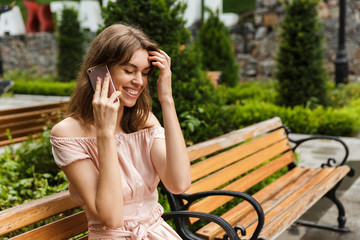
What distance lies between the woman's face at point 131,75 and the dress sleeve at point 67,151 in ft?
0.94

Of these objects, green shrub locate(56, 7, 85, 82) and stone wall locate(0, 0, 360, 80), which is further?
green shrub locate(56, 7, 85, 82)

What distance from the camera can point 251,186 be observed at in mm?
3514

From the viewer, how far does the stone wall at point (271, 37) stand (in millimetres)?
13305

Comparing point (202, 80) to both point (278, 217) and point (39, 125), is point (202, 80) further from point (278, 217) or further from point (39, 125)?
point (39, 125)

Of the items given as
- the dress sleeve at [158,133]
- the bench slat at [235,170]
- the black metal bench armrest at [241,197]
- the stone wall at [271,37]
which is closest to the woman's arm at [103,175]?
the dress sleeve at [158,133]

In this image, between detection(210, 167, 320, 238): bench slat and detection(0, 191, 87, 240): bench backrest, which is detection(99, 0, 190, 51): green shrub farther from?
detection(0, 191, 87, 240): bench backrest

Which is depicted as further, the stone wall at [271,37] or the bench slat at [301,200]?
the stone wall at [271,37]

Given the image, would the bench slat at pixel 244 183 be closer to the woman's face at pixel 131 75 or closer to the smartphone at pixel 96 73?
the woman's face at pixel 131 75

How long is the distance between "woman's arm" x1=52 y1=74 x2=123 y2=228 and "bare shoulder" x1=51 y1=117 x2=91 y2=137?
0.47ft

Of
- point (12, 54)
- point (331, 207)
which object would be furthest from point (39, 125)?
point (12, 54)

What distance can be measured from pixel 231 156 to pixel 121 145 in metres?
1.56

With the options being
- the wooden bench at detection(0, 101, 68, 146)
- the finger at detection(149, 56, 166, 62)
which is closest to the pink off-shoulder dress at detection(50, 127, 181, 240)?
the finger at detection(149, 56, 166, 62)

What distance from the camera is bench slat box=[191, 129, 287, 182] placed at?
2.99 metres

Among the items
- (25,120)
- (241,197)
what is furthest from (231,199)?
(25,120)
